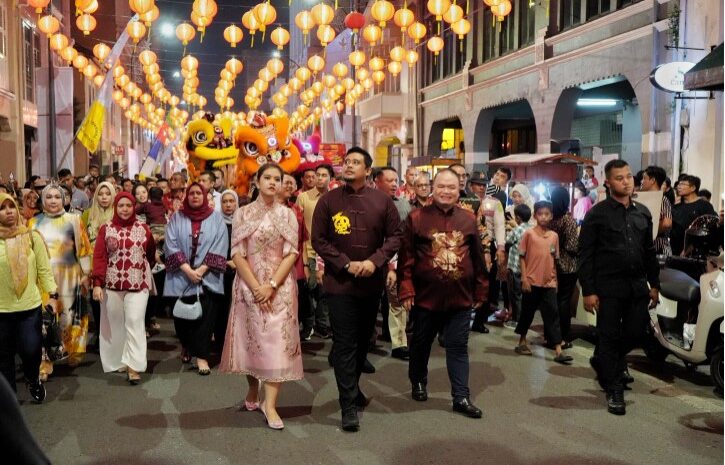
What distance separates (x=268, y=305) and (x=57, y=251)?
2.74 metres

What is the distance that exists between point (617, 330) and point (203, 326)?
12.9 feet

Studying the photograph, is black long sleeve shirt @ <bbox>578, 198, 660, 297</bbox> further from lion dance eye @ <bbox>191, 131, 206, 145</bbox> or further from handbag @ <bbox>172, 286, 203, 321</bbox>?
lion dance eye @ <bbox>191, 131, 206, 145</bbox>

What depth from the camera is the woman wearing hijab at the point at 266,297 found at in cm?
583

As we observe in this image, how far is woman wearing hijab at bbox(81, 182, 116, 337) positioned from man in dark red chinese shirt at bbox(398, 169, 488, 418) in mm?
3765

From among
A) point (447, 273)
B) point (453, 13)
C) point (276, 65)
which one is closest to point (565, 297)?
point (447, 273)

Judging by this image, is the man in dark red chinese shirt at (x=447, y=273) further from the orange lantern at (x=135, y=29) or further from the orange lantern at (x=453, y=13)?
the orange lantern at (x=135, y=29)

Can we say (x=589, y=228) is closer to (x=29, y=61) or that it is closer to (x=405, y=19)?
(x=405, y=19)

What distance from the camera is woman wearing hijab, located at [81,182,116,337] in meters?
8.38

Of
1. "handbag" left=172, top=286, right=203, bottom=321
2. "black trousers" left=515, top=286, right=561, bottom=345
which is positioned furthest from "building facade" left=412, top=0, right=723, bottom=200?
"handbag" left=172, top=286, right=203, bottom=321

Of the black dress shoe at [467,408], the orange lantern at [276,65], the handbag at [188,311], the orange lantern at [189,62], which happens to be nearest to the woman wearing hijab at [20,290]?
the handbag at [188,311]

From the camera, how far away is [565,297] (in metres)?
8.73

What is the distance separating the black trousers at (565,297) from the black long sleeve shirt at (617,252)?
210cm

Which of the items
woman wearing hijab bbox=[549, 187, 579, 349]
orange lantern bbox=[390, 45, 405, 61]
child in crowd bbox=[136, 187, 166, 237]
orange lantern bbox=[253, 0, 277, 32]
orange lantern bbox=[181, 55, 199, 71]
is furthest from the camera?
orange lantern bbox=[181, 55, 199, 71]

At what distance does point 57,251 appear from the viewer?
736 centimetres
